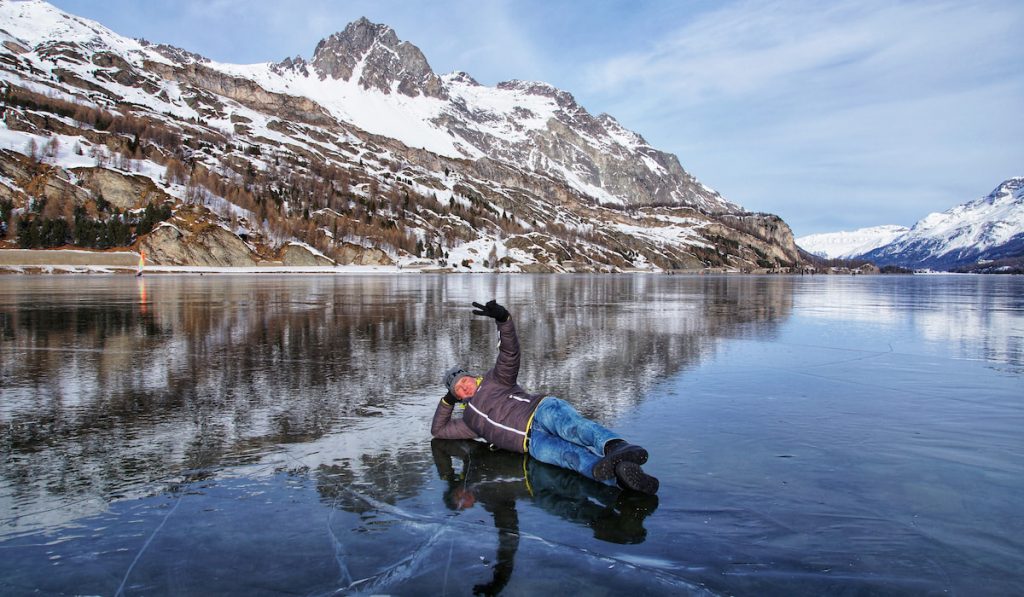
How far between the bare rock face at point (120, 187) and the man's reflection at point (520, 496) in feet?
501

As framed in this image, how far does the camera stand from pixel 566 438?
7.41m

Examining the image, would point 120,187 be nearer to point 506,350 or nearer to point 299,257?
point 299,257

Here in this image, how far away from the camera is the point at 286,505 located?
6.29 m

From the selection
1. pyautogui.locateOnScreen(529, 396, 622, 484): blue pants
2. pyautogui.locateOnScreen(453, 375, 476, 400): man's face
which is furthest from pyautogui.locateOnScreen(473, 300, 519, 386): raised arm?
pyautogui.locateOnScreen(529, 396, 622, 484): blue pants

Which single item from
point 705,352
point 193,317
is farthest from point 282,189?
point 705,352

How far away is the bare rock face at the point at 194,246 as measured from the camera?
406 ft

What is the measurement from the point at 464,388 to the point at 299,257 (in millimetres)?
144612

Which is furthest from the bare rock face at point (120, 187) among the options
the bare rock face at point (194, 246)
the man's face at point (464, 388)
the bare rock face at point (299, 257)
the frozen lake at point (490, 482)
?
the man's face at point (464, 388)

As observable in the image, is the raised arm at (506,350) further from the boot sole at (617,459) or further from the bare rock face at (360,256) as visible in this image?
the bare rock face at (360,256)

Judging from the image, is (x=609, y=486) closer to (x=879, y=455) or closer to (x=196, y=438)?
(x=879, y=455)

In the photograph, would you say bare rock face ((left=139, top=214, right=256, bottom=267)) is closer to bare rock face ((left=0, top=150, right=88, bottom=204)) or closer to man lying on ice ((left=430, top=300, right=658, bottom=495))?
bare rock face ((left=0, top=150, right=88, bottom=204))

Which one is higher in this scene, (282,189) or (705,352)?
(282,189)

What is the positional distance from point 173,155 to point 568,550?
190049 millimetres

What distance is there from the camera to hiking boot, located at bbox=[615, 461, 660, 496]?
632 cm
